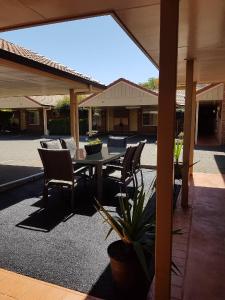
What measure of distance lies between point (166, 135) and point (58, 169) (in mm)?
3262

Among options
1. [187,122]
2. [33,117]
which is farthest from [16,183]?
[33,117]

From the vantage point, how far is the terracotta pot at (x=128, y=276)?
8.10 feet

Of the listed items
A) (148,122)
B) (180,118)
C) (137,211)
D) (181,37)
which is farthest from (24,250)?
(148,122)

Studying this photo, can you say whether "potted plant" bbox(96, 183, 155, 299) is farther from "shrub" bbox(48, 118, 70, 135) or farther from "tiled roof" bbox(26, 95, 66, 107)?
"shrub" bbox(48, 118, 70, 135)

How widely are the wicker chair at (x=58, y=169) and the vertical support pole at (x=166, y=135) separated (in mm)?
2850

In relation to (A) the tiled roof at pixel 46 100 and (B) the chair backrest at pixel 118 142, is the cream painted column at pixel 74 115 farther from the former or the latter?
(A) the tiled roof at pixel 46 100

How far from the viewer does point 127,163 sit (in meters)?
5.53

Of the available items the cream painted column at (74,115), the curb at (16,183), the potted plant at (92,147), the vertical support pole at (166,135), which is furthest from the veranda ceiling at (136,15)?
the cream painted column at (74,115)

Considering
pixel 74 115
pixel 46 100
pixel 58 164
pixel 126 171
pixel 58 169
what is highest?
pixel 46 100

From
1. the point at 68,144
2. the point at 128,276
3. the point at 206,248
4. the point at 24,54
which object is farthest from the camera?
the point at 68,144

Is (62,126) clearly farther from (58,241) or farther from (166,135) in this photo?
(166,135)

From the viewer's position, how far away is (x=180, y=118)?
22.7 meters

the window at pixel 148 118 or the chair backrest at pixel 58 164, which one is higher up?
the window at pixel 148 118

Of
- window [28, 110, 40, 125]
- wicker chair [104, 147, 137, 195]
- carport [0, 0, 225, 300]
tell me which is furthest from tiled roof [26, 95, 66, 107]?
carport [0, 0, 225, 300]
